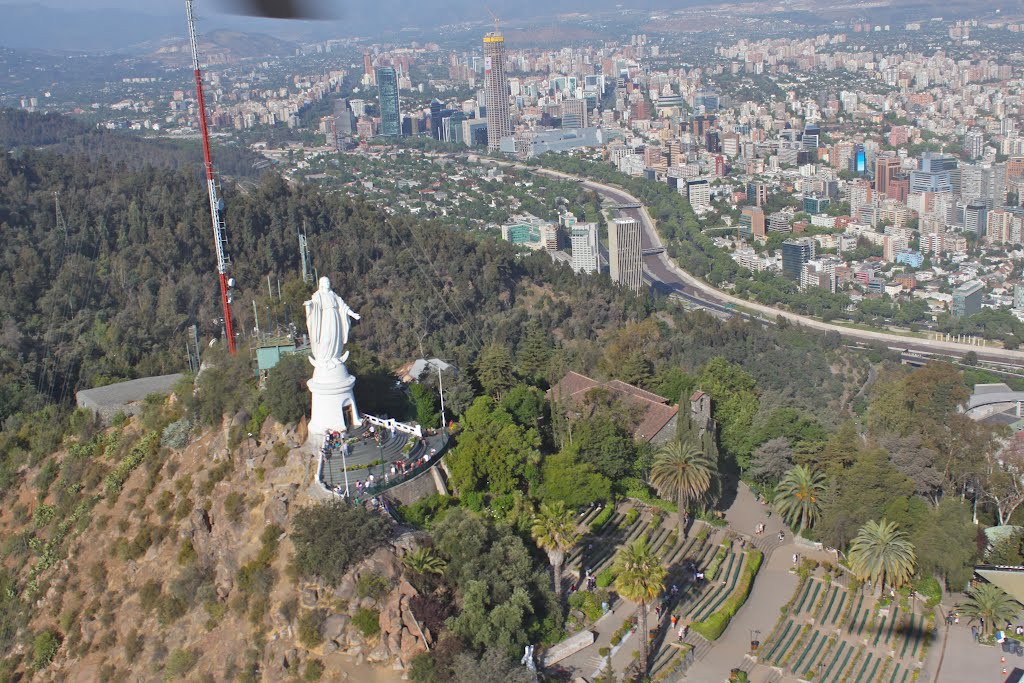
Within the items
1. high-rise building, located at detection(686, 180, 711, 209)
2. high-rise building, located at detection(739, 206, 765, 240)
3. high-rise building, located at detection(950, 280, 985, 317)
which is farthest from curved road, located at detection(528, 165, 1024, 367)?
high-rise building, located at detection(739, 206, 765, 240)

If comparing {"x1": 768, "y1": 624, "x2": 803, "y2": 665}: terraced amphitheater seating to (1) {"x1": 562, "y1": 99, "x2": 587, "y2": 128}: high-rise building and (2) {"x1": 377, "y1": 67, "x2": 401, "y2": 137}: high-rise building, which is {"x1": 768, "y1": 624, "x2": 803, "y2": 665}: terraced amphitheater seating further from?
(1) {"x1": 562, "y1": 99, "x2": 587, "y2": 128}: high-rise building

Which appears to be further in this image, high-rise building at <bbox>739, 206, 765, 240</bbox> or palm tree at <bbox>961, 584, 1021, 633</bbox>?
high-rise building at <bbox>739, 206, 765, 240</bbox>

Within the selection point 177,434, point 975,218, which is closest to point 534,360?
point 177,434

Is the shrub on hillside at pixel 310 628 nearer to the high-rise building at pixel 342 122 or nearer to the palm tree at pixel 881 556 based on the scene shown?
the palm tree at pixel 881 556

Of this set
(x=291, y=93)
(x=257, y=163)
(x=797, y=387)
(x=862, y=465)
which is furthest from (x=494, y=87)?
(x=862, y=465)

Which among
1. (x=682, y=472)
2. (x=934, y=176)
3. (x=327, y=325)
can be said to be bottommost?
(x=934, y=176)

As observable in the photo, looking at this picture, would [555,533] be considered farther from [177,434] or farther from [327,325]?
[177,434]
